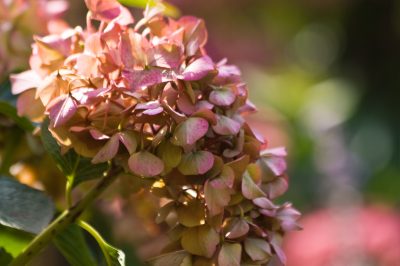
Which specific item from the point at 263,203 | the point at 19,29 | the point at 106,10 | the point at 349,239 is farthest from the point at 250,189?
the point at 349,239

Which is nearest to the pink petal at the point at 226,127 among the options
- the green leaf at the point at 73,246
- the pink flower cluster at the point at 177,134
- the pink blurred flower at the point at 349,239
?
the pink flower cluster at the point at 177,134

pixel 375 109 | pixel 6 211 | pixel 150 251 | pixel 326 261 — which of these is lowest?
pixel 375 109

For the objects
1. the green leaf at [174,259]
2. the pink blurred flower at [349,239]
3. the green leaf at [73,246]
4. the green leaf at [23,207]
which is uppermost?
the green leaf at [174,259]

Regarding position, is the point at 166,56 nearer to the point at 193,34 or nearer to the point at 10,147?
the point at 193,34

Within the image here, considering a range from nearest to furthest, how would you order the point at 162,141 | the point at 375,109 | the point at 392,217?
1. the point at 162,141
2. the point at 392,217
3. the point at 375,109

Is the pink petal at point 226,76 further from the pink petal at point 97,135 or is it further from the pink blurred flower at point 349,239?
the pink blurred flower at point 349,239

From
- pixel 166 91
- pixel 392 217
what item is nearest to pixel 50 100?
pixel 166 91

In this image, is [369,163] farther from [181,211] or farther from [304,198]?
[181,211]
